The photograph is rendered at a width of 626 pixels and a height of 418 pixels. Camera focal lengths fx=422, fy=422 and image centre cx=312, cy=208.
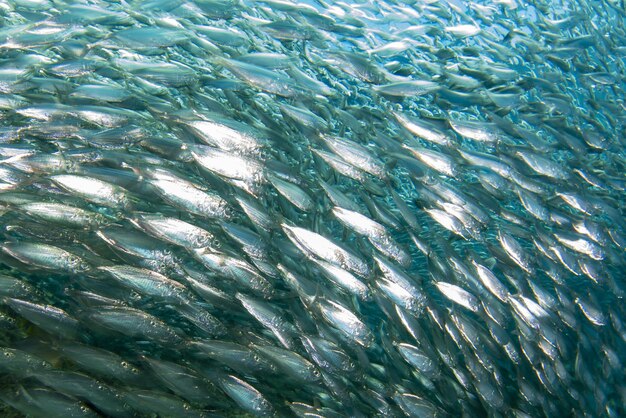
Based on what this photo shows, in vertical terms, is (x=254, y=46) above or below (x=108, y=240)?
above

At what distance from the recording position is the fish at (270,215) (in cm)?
425

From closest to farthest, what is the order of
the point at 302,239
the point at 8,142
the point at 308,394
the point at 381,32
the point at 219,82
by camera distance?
the point at 302,239 < the point at 8,142 < the point at 219,82 < the point at 308,394 < the point at 381,32

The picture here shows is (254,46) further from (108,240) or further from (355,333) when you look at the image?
(355,333)

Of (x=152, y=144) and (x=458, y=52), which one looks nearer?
(x=152, y=144)

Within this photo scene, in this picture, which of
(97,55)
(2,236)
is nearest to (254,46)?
(97,55)

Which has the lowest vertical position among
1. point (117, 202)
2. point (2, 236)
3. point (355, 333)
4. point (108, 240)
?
point (2, 236)

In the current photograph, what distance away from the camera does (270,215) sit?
15.0ft

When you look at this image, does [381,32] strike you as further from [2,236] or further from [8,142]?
[2,236]

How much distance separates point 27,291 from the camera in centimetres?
424

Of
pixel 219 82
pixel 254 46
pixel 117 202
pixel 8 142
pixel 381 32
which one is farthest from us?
pixel 381 32

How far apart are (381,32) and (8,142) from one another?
6349mm

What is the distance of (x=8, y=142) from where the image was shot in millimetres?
4984

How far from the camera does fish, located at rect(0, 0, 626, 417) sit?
4.25 metres

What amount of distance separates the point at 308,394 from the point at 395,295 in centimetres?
297
